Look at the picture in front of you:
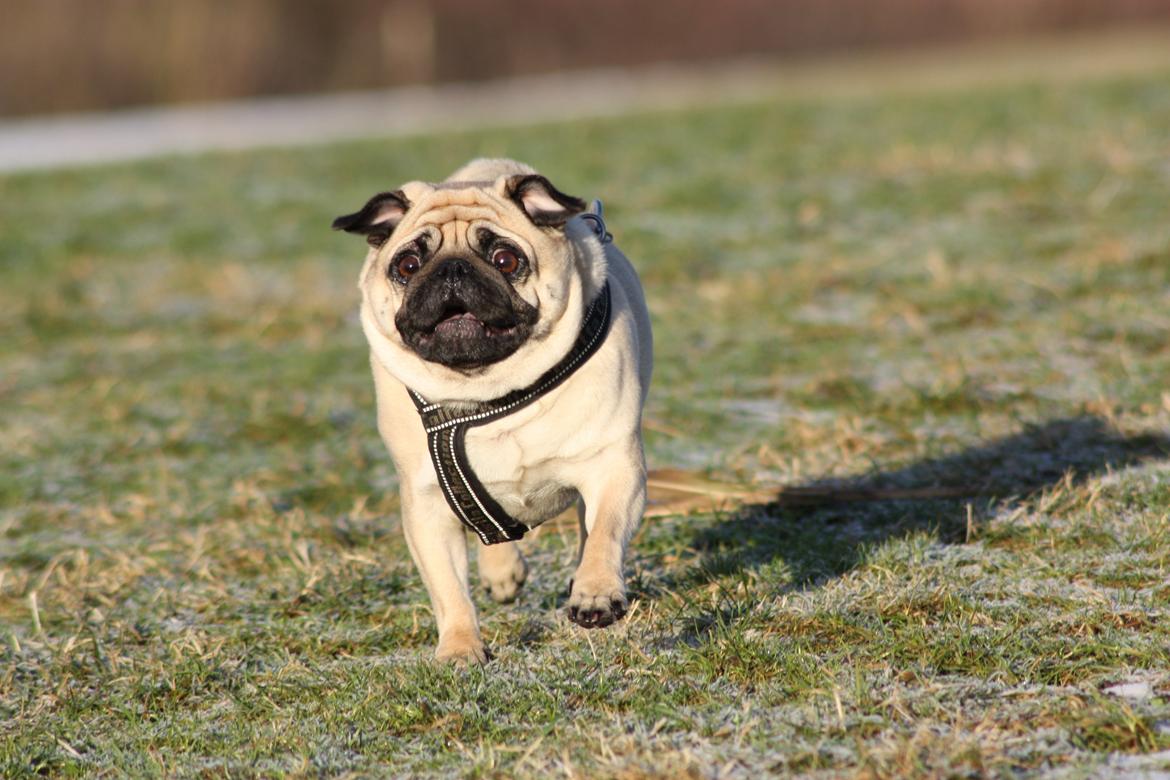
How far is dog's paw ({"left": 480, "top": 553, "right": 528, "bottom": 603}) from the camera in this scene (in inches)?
190

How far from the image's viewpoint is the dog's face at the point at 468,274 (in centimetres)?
403

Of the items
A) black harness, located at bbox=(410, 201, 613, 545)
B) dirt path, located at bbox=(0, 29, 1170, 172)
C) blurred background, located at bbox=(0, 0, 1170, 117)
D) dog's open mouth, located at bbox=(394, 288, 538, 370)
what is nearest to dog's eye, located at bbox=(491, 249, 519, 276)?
dog's open mouth, located at bbox=(394, 288, 538, 370)

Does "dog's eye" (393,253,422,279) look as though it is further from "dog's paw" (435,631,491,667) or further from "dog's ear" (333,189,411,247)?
"dog's paw" (435,631,491,667)

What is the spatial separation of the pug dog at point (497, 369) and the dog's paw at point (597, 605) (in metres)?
0.10

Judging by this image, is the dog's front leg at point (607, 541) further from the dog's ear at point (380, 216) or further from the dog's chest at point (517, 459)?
the dog's ear at point (380, 216)

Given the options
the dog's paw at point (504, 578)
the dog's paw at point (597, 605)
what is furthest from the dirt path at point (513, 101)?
the dog's paw at point (597, 605)

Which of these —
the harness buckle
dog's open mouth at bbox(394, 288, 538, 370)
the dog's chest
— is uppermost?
the harness buckle

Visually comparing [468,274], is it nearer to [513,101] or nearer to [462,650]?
[462,650]

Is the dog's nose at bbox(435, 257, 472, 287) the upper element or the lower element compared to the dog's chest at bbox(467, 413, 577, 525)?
upper

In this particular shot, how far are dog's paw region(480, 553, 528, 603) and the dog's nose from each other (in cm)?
115

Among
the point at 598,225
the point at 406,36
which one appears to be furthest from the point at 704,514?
the point at 406,36

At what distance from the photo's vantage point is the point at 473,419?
13.6 ft

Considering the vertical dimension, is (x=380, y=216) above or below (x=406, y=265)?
above

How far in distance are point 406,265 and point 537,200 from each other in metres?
0.40
